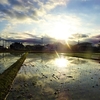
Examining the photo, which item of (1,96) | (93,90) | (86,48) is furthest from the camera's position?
(86,48)

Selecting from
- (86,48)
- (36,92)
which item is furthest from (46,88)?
(86,48)

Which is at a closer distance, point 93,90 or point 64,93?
point 64,93

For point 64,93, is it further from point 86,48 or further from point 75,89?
point 86,48

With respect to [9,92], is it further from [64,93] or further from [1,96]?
[64,93]

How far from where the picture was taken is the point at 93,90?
15664 millimetres

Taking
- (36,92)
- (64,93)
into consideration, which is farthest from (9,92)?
(64,93)

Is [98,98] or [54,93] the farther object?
[54,93]

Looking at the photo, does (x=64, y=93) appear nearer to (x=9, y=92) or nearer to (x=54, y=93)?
(x=54, y=93)

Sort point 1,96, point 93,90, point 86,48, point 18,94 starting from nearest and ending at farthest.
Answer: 1. point 1,96
2. point 18,94
3. point 93,90
4. point 86,48

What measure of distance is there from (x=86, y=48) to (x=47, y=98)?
569 ft

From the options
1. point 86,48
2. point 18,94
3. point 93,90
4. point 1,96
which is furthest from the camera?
point 86,48

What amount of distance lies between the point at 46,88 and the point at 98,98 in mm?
4934

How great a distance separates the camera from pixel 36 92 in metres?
14.6

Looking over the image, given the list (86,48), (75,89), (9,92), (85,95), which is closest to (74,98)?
(85,95)
